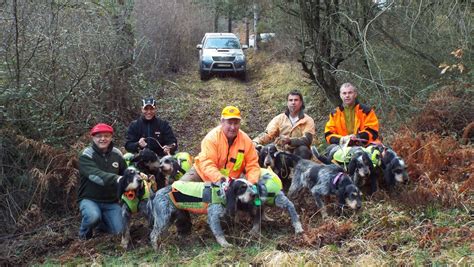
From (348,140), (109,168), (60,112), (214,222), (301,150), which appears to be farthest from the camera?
(60,112)

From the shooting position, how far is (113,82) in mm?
10797

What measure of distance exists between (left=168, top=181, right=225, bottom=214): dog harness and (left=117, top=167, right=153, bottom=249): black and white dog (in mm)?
455

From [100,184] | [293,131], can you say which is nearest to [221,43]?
[293,131]

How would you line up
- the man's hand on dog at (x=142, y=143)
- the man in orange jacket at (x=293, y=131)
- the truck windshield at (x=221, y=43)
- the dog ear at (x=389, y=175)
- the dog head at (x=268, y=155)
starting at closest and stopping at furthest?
the dog ear at (x=389, y=175), the dog head at (x=268, y=155), the man in orange jacket at (x=293, y=131), the man's hand on dog at (x=142, y=143), the truck windshield at (x=221, y=43)

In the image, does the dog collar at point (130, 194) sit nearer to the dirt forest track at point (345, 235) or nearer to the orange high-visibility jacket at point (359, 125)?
the dirt forest track at point (345, 235)

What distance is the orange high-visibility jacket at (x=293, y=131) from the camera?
7.19 metres

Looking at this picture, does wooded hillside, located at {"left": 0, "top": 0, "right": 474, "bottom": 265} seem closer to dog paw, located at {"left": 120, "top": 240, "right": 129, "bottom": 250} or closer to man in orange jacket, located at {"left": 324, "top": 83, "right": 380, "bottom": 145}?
dog paw, located at {"left": 120, "top": 240, "right": 129, "bottom": 250}

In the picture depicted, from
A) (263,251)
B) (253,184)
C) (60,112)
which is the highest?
(60,112)

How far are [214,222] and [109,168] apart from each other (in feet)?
5.94

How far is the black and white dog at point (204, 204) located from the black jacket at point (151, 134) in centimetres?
195

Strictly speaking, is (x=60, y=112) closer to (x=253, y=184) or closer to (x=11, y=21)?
(x=11, y=21)

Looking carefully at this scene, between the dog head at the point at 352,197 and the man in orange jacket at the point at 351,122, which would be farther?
the man in orange jacket at the point at 351,122

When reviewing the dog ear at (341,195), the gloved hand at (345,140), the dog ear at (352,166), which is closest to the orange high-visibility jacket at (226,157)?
the dog ear at (341,195)

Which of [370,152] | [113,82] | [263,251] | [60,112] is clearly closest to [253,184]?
[263,251]
